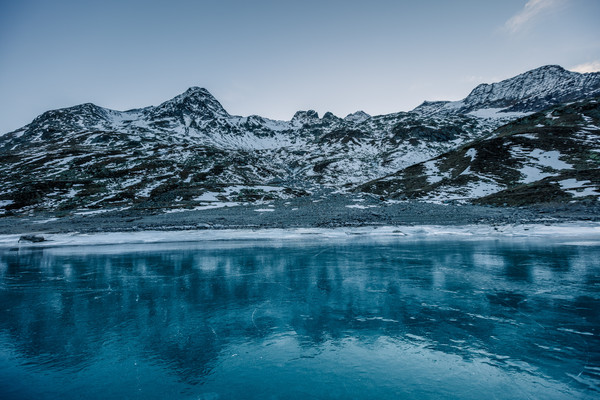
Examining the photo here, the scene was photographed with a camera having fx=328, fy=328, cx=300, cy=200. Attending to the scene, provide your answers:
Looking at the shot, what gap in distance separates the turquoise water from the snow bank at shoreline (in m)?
12.6

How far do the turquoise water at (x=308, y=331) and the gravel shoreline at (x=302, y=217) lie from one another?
22552 millimetres

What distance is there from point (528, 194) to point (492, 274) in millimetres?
46049

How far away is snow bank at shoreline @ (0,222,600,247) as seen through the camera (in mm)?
31125

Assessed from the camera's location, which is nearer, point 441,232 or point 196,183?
point 441,232

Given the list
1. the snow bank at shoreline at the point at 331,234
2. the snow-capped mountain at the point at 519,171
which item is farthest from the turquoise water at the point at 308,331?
the snow-capped mountain at the point at 519,171

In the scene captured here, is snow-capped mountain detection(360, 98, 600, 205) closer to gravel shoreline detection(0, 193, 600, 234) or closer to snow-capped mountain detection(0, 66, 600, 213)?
gravel shoreline detection(0, 193, 600, 234)

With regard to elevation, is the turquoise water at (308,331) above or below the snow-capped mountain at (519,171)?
below

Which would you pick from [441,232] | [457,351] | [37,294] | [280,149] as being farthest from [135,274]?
[280,149]

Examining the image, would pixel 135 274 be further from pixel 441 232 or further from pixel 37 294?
pixel 441 232

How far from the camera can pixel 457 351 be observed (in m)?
8.12

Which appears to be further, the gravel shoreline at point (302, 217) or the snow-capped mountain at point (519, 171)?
the snow-capped mountain at point (519, 171)

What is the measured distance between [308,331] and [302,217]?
3724 centimetres

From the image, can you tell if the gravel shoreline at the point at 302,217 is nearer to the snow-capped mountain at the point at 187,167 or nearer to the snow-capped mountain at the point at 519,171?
the snow-capped mountain at the point at 519,171

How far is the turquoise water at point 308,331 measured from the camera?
6801mm
